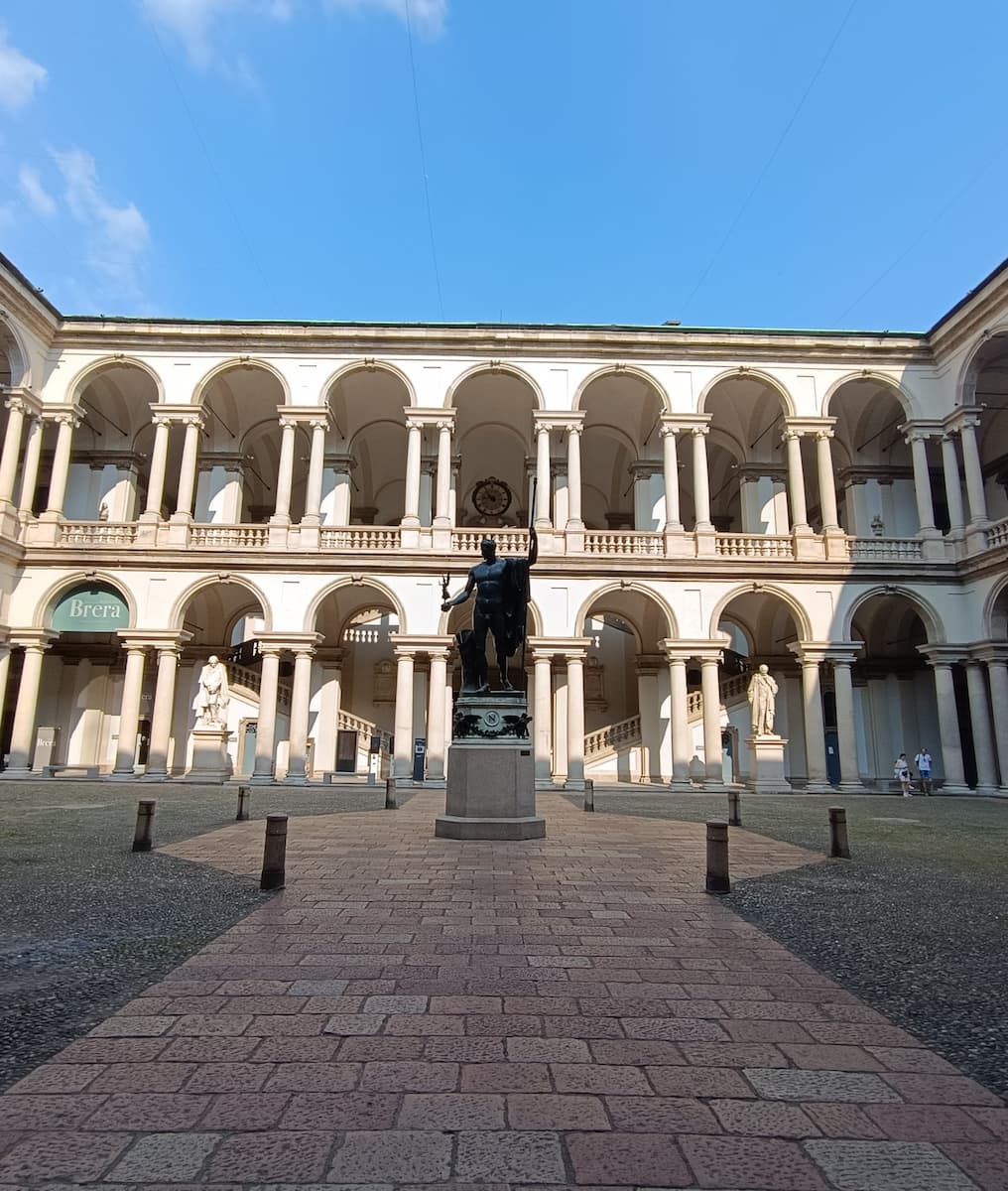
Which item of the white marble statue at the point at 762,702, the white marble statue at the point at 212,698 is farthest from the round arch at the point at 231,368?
the white marble statue at the point at 762,702

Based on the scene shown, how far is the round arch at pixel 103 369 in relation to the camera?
944 inches

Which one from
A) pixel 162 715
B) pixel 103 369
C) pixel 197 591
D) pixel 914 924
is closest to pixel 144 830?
pixel 914 924

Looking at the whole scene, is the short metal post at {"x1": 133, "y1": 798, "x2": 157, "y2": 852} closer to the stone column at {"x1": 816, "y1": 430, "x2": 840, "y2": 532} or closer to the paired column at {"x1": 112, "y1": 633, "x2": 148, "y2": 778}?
the paired column at {"x1": 112, "y1": 633, "x2": 148, "y2": 778}

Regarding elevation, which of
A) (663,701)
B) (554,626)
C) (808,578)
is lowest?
(663,701)

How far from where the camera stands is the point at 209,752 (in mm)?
22031

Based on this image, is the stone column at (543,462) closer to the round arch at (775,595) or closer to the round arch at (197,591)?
the round arch at (775,595)

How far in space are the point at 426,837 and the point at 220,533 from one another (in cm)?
1691

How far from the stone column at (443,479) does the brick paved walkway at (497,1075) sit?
18.4 meters

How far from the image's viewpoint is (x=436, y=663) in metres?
22.4

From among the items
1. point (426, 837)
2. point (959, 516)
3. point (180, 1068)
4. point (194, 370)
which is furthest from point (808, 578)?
point (180, 1068)

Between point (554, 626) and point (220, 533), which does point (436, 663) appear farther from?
point (220, 533)

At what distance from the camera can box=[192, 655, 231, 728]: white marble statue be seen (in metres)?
22.2

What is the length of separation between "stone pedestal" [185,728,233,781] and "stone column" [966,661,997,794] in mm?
22081

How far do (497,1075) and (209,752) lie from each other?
824 inches
